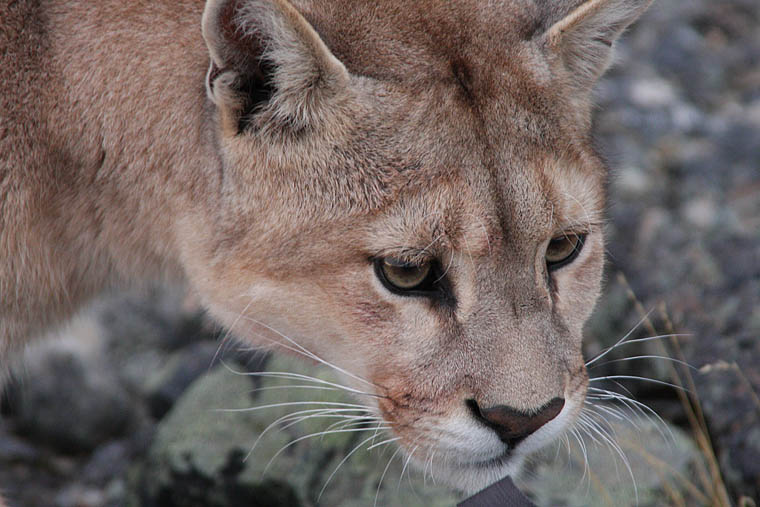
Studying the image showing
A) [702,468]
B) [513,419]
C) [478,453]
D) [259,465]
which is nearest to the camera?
[513,419]

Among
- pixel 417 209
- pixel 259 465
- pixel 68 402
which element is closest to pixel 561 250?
pixel 417 209

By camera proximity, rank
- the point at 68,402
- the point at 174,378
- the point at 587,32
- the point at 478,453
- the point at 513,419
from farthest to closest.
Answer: the point at 174,378 < the point at 68,402 < the point at 587,32 < the point at 478,453 < the point at 513,419

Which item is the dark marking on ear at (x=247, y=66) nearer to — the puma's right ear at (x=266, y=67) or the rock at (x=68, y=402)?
the puma's right ear at (x=266, y=67)

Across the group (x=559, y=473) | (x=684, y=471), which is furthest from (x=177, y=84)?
(x=684, y=471)

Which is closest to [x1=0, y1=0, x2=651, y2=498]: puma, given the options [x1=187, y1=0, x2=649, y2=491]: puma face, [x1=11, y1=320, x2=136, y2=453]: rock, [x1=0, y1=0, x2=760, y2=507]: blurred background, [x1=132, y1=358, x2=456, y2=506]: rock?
[x1=187, y1=0, x2=649, y2=491]: puma face

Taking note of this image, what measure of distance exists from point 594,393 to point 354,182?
2094 millimetres

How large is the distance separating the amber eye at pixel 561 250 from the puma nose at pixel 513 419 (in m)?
0.59

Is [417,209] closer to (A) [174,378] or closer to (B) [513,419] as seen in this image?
(B) [513,419]

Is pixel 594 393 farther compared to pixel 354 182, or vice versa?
pixel 594 393

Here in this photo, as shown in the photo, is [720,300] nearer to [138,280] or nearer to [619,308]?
[619,308]

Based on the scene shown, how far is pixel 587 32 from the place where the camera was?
11.7ft

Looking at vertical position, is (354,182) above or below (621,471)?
above

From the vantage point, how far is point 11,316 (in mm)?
3701

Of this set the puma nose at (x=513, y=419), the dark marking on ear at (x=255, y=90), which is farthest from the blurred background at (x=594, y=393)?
the dark marking on ear at (x=255, y=90)
